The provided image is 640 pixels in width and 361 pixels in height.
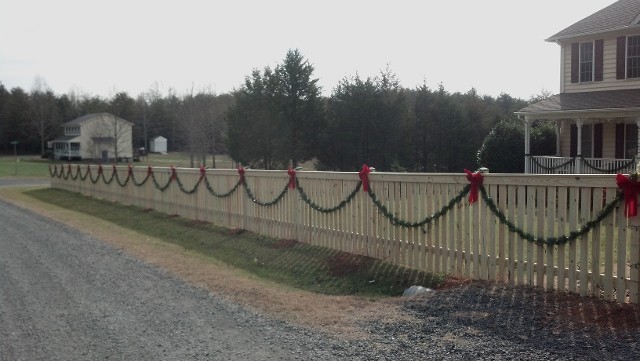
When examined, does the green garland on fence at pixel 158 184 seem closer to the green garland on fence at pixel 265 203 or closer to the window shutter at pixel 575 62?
the green garland on fence at pixel 265 203

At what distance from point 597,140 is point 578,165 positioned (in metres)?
3.04

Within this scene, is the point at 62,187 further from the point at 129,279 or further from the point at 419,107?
the point at 129,279

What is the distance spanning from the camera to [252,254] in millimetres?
11586

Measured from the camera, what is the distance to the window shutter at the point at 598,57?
21.7 m

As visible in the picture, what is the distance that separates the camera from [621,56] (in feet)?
68.7

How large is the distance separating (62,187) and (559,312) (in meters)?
29.9

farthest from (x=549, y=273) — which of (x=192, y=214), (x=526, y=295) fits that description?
(x=192, y=214)

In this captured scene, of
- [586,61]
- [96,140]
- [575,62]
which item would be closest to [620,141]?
[586,61]

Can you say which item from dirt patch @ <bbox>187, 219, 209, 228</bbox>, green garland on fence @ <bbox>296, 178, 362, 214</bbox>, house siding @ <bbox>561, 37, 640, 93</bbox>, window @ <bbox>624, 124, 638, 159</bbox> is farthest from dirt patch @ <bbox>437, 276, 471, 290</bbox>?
house siding @ <bbox>561, 37, 640, 93</bbox>

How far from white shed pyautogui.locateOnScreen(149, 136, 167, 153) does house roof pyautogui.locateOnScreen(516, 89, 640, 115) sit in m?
69.2

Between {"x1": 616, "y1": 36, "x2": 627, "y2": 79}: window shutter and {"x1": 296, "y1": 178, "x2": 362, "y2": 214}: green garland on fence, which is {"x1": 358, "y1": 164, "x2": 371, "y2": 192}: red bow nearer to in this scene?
{"x1": 296, "y1": 178, "x2": 362, "y2": 214}: green garland on fence

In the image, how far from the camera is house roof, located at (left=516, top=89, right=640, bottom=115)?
19.5m

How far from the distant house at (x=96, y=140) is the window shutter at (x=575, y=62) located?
52004mm

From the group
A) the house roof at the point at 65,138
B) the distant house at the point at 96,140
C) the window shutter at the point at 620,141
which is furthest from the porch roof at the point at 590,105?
the house roof at the point at 65,138
